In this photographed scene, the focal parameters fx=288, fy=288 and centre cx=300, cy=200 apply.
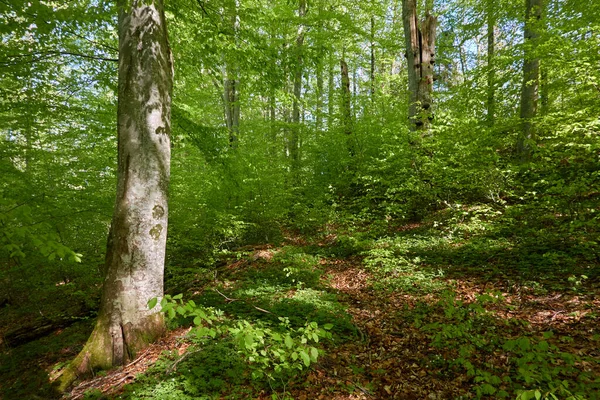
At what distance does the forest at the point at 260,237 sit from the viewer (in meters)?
2.85

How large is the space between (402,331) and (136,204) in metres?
3.62

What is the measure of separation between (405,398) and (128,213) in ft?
11.2

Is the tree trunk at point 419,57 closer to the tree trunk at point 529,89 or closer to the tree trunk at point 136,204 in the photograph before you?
the tree trunk at point 529,89

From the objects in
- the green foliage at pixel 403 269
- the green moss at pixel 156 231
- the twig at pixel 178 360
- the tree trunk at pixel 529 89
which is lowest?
the twig at pixel 178 360

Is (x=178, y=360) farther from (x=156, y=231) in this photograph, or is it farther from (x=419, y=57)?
Result: (x=419, y=57)

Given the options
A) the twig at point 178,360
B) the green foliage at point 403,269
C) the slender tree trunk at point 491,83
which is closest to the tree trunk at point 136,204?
the twig at point 178,360

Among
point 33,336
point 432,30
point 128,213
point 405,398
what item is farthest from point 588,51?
point 33,336

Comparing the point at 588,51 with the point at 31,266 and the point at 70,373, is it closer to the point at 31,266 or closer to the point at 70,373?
the point at 70,373

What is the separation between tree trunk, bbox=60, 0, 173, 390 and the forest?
22 mm

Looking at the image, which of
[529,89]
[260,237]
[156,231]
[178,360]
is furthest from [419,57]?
[178,360]

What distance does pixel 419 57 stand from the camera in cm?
803

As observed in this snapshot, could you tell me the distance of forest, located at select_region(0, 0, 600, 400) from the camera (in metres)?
2.85

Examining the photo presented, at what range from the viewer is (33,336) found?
5.06m

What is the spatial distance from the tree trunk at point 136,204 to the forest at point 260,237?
2 centimetres
